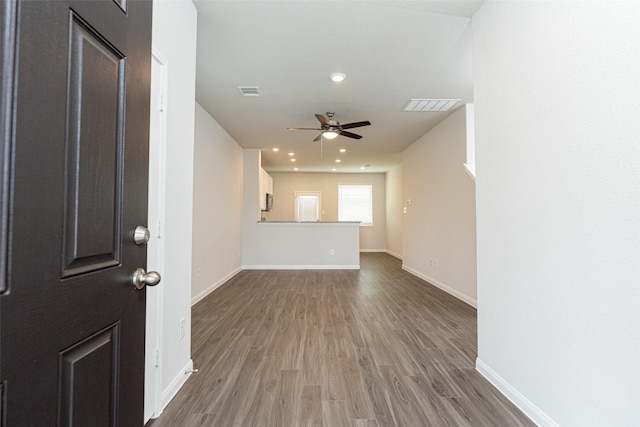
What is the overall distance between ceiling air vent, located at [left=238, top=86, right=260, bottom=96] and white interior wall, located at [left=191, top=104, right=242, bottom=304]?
799 millimetres

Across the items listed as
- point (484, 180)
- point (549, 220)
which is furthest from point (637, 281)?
point (484, 180)

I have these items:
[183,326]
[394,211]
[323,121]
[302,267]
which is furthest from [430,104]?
[394,211]

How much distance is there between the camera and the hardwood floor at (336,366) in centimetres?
158

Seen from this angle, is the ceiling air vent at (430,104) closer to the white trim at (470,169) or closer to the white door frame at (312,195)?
the white trim at (470,169)

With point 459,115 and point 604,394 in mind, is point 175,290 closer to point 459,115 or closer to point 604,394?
point 604,394

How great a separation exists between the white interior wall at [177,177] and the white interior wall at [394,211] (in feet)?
22.1

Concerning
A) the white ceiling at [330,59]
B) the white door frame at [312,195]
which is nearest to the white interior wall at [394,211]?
the white door frame at [312,195]

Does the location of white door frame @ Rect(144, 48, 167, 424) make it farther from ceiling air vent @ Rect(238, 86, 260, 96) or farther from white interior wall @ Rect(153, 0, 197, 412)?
ceiling air vent @ Rect(238, 86, 260, 96)

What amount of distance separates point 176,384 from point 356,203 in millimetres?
8213

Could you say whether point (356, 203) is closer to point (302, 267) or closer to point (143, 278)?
point (302, 267)

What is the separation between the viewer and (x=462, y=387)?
1.84 metres

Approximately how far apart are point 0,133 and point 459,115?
173 inches

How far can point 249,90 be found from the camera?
3.41 metres

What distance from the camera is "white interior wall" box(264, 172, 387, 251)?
30.7ft
